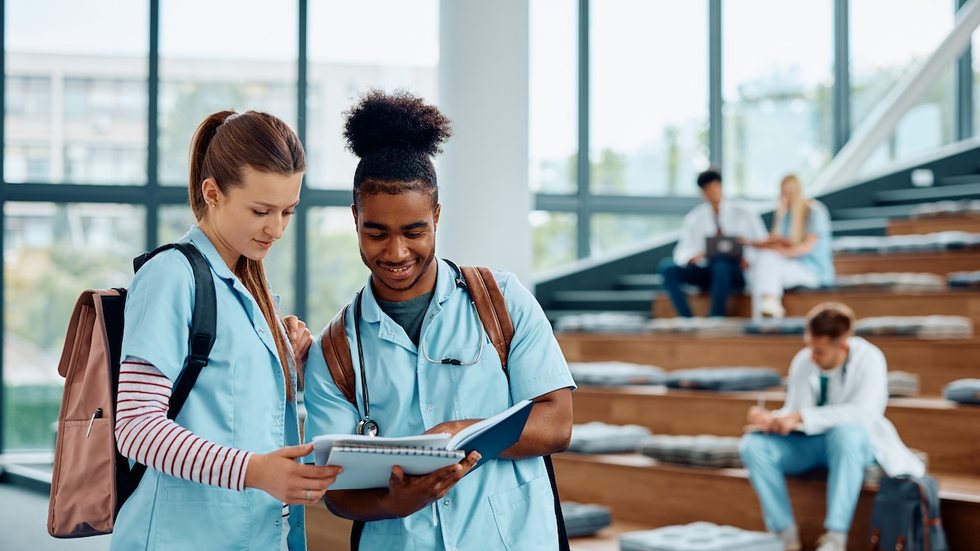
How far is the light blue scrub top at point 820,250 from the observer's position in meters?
→ 6.26

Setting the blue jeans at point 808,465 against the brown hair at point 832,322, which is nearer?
the blue jeans at point 808,465

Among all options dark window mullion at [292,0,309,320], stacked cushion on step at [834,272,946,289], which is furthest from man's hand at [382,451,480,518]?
dark window mullion at [292,0,309,320]

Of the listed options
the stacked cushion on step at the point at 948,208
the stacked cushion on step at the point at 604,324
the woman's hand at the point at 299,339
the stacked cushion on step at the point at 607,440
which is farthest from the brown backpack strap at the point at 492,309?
the stacked cushion on step at the point at 948,208

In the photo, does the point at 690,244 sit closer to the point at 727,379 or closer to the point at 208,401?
the point at 727,379

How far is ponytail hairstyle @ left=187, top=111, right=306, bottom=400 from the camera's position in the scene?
1.70m

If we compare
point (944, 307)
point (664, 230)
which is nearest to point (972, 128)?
point (664, 230)

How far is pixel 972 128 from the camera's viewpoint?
930cm

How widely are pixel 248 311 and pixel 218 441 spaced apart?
0.20 m

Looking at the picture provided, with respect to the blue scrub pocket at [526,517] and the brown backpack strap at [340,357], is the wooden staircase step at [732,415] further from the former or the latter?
the brown backpack strap at [340,357]

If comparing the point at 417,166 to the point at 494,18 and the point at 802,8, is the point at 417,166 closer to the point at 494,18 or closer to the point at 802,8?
the point at 494,18

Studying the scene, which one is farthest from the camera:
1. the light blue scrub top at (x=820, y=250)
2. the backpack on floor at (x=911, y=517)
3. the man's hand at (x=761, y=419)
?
the light blue scrub top at (x=820, y=250)

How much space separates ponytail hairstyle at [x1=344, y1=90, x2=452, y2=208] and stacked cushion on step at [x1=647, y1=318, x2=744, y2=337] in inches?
165

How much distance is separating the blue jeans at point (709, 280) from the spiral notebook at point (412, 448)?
4.99 metres

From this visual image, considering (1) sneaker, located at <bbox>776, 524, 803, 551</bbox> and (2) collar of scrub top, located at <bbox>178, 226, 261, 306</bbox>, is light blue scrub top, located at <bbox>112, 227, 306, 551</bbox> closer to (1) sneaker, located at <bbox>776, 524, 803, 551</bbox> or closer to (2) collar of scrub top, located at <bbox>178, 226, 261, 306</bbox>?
(2) collar of scrub top, located at <bbox>178, 226, 261, 306</bbox>
